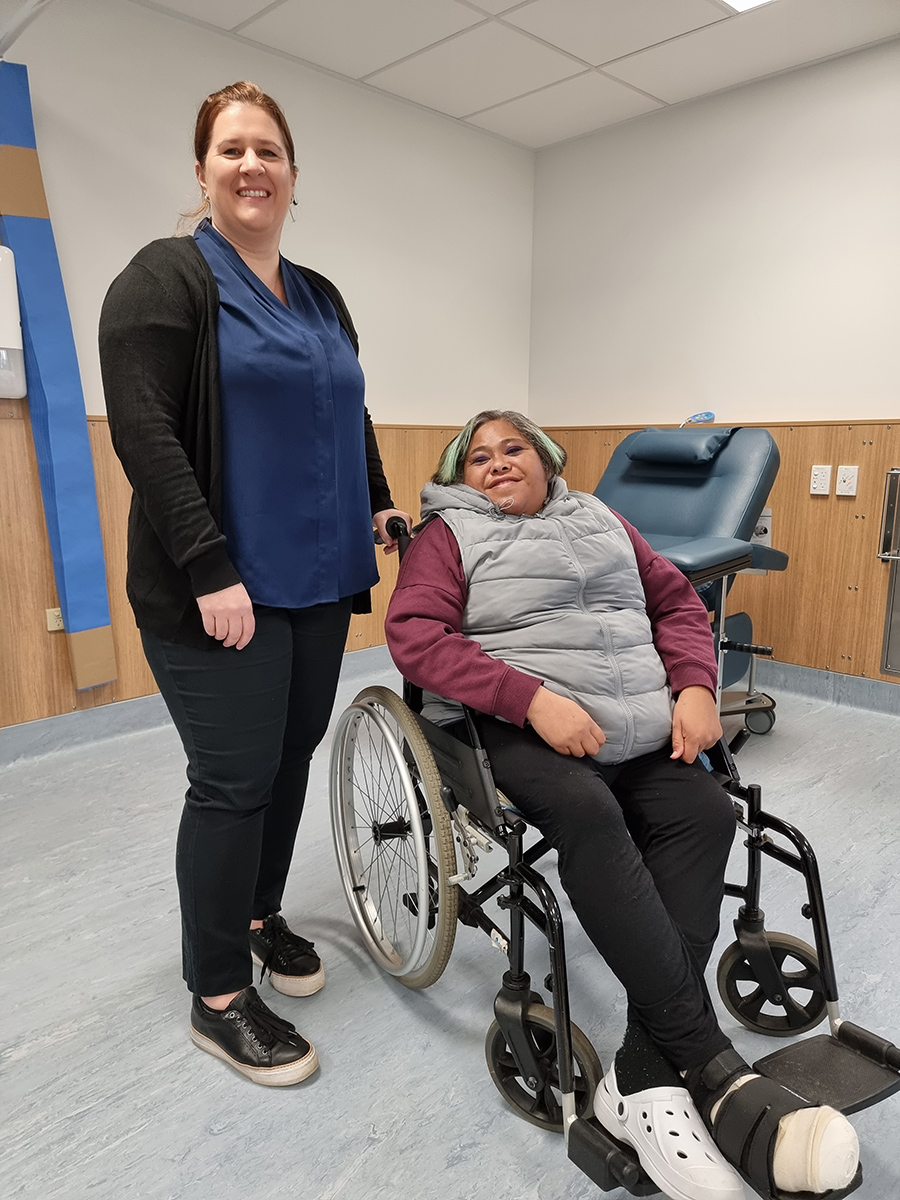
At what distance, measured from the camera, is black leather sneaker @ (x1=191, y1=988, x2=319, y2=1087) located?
4.36 ft

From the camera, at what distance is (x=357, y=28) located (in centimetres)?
279

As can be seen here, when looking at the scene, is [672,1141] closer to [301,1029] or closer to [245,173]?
[301,1029]

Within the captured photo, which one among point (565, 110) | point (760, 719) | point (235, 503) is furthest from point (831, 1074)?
point (565, 110)

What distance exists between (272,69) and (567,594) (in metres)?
2.55

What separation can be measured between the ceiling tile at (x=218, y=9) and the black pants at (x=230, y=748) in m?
2.24

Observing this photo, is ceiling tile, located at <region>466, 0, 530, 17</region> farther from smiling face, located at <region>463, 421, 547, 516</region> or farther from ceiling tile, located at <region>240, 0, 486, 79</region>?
smiling face, located at <region>463, 421, 547, 516</region>

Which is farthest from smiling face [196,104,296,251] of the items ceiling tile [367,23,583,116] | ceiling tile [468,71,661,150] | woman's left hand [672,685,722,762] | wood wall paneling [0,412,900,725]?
ceiling tile [468,71,661,150]

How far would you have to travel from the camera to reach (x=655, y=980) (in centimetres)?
109

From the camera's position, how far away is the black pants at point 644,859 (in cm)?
109

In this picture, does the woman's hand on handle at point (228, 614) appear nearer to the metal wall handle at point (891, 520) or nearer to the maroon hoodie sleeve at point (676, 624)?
the maroon hoodie sleeve at point (676, 624)

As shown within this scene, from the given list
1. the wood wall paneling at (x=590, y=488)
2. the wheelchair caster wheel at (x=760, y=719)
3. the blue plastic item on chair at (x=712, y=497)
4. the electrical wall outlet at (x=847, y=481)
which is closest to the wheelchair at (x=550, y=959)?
the blue plastic item on chair at (x=712, y=497)

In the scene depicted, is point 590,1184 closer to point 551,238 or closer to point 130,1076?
point 130,1076

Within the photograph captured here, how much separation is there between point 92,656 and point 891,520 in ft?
8.95

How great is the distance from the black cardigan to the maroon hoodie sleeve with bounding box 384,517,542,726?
294mm
